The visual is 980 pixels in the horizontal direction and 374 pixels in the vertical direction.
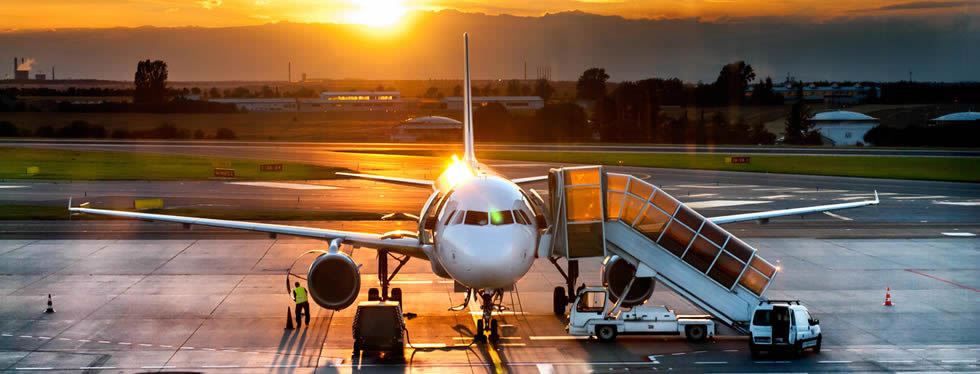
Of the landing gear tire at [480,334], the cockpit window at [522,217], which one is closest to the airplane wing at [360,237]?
the landing gear tire at [480,334]

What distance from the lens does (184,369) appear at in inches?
935

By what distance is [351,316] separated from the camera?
100ft

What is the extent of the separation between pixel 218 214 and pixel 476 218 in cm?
3576

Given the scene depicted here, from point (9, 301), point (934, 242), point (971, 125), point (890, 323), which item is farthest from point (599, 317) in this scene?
point (971, 125)

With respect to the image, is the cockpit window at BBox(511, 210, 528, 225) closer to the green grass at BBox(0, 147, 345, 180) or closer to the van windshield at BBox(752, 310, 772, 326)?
the van windshield at BBox(752, 310, 772, 326)

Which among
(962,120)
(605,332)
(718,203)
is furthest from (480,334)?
(962,120)

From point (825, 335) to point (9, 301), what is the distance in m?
27.9

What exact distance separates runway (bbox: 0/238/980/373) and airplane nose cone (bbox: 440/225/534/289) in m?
2.50

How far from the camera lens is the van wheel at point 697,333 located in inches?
1077

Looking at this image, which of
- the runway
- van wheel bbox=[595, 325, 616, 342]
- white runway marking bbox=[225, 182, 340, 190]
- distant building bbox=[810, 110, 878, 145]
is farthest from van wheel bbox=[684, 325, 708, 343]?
distant building bbox=[810, 110, 878, 145]

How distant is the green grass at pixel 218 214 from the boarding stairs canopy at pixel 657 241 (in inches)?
1189

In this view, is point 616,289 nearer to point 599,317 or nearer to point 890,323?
point 599,317

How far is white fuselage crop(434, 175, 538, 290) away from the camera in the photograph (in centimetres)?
2355

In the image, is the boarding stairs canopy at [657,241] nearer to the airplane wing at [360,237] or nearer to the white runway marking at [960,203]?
the airplane wing at [360,237]
